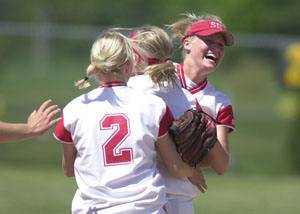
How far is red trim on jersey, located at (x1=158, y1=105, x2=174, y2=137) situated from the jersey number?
0.18 meters

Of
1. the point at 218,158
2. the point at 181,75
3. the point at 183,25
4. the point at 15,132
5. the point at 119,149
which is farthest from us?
the point at 183,25

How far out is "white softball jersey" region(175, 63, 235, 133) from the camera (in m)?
3.78

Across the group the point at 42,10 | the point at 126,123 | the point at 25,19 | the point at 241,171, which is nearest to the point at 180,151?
the point at 126,123

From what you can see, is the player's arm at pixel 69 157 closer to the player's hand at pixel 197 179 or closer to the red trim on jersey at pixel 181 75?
the player's hand at pixel 197 179

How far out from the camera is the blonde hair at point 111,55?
326 cm

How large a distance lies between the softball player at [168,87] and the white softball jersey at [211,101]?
0.59ft

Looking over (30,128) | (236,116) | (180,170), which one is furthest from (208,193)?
(30,128)

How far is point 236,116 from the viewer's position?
12727mm

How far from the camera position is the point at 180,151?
334 centimetres

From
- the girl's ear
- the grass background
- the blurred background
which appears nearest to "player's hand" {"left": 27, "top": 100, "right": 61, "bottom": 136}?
the girl's ear

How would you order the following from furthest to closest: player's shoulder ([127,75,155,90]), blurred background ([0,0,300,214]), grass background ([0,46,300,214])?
1. blurred background ([0,0,300,214])
2. grass background ([0,46,300,214])
3. player's shoulder ([127,75,155,90])

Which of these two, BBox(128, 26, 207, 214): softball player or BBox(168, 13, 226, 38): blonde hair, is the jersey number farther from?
BBox(168, 13, 226, 38): blonde hair

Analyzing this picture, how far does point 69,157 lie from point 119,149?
0.37 meters

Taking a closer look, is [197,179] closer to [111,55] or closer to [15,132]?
[111,55]
